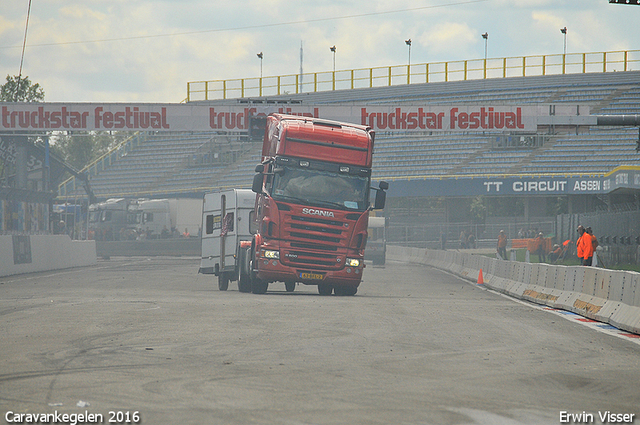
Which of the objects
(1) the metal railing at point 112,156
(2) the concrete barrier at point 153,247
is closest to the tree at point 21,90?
(1) the metal railing at point 112,156

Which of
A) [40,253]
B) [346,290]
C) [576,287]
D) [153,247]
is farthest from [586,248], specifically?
[153,247]

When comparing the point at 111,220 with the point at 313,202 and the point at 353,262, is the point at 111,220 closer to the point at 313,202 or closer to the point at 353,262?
the point at 353,262

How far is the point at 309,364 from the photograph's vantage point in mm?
8586

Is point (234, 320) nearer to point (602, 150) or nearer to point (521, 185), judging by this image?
point (521, 185)

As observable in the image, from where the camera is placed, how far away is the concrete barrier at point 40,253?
91.9 ft

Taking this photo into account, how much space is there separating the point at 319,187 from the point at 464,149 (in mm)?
40396

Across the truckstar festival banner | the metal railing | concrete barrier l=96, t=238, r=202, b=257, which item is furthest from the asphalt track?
the metal railing

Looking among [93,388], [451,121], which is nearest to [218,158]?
[451,121]

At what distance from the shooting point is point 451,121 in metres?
38.7

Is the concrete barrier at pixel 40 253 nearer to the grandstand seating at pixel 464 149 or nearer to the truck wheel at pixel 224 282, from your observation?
the truck wheel at pixel 224 282

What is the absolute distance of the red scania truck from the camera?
19.1 meters

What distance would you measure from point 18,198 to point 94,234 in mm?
18045

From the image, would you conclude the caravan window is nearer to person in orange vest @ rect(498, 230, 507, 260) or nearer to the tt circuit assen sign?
person in orange vest @ rect(498, 230, 507, 260)

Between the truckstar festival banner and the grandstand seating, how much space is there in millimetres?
12760
